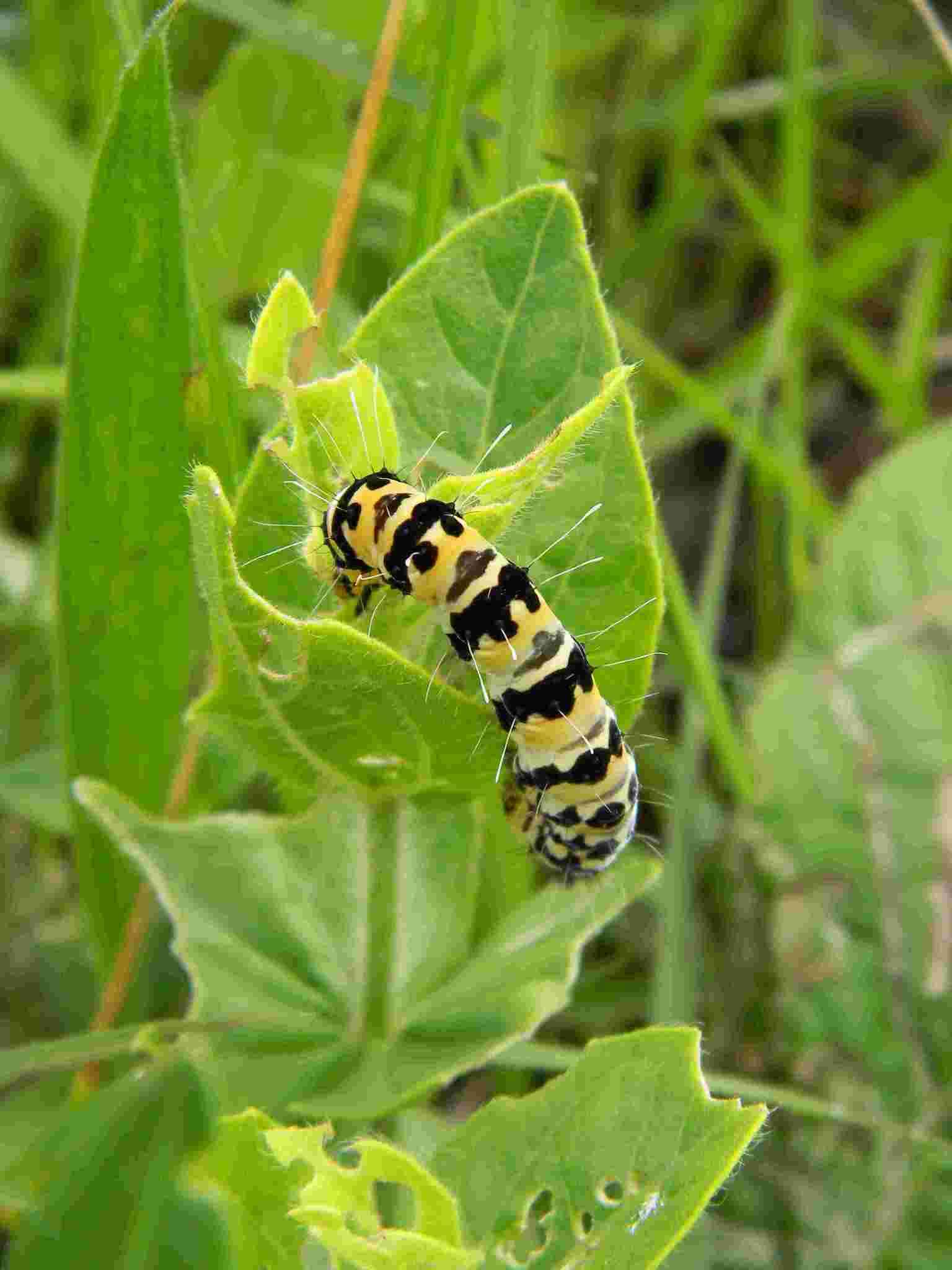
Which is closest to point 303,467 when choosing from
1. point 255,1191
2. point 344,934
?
point 255,1191

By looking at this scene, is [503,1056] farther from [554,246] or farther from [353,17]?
[353,17]

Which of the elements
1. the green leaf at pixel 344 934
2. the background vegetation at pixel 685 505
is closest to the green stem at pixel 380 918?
the green leaf at pixel 344 934

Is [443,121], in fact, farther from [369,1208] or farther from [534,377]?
[369,1208]

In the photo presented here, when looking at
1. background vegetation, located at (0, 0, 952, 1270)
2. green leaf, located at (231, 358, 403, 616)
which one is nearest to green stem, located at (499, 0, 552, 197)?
background vegetation, located at (0, 0, 952, 1270)

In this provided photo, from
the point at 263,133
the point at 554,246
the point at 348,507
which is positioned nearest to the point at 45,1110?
the point at 348,507

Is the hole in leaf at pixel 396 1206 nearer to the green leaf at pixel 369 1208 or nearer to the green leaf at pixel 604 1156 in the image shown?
the green leaf at pixel 604 1156
